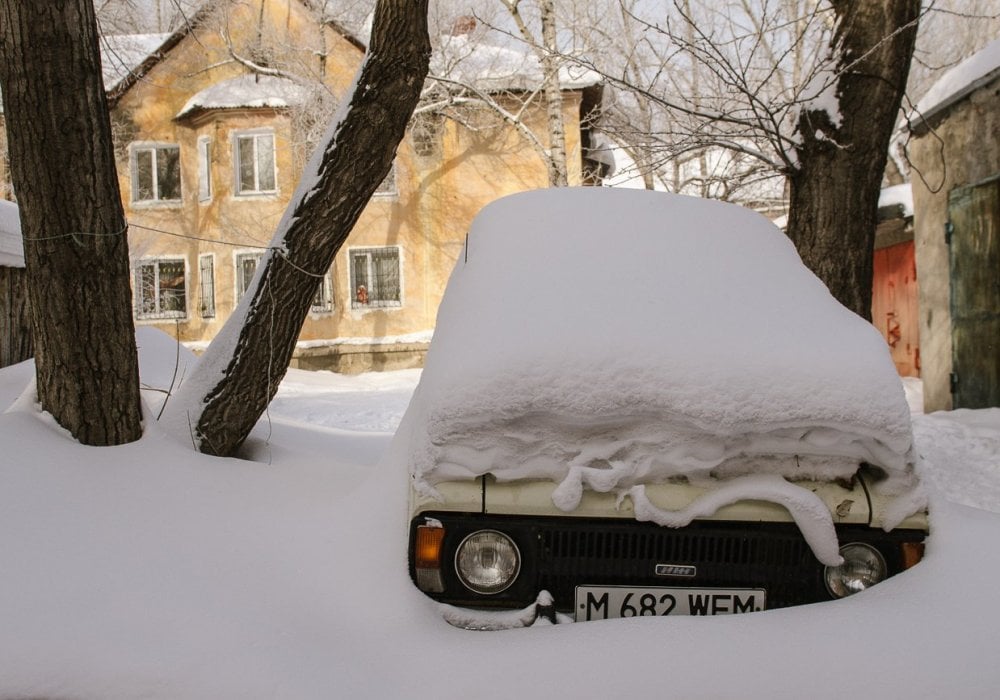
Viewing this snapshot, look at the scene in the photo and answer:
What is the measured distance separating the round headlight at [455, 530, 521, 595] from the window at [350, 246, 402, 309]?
19096mm

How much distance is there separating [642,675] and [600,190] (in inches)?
87.7

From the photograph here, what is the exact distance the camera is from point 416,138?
2077 cm

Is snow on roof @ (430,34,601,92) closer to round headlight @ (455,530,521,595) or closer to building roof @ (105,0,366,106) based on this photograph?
building roof @ (105,0,366,106)

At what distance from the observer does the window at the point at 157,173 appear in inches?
855

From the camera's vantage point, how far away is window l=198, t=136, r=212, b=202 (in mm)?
21312

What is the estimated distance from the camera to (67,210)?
11.6 feet

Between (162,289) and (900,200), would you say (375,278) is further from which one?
(900,200)

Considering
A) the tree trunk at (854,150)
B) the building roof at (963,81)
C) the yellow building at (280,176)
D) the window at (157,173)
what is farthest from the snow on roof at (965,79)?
the window at (157,173)

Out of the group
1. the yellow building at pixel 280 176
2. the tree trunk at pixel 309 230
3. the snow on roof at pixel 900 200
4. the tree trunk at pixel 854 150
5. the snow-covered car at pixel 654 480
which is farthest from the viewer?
the yellow building at pixel 280 176

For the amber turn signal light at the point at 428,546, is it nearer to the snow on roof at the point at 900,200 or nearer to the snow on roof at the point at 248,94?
the snow on roof at the point at 900,200

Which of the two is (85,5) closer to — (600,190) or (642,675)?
(600,190)

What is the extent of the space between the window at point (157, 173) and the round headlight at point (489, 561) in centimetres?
2194

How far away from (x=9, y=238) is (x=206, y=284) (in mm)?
16269

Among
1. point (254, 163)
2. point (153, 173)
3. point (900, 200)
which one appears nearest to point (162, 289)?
point (153, 173)
